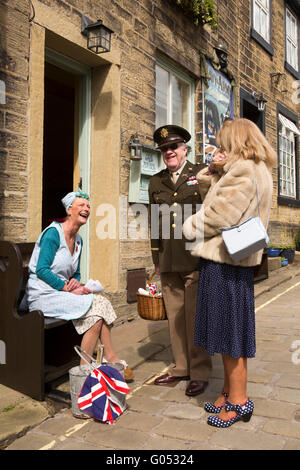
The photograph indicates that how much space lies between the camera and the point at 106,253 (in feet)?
18.1

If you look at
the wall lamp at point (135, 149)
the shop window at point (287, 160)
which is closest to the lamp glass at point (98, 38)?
the wall lamp at point (135, 149)

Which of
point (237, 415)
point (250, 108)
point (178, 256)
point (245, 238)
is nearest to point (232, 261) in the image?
point (245, 238)

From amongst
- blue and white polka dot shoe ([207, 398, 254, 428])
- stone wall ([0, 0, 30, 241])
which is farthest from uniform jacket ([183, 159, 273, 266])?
stone wall ([0, 0, 30, 241])

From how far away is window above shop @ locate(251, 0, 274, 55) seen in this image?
34.2ft

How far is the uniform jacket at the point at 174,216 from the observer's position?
3.72 meters

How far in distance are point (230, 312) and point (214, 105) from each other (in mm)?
5903

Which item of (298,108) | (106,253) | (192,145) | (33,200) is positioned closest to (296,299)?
(192,145)

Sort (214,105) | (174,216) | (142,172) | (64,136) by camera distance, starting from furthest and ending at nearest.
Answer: (214,105), (64,136), (142,172), (174,216)

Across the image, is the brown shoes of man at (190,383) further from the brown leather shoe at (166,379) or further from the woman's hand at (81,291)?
the woman's hand at (81,291)

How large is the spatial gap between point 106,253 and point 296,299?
3.56 metres

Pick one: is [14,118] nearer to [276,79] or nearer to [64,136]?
[64,136]

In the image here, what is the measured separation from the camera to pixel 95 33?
5.01 metres

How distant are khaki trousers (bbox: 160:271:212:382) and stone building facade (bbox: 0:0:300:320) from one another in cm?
148
